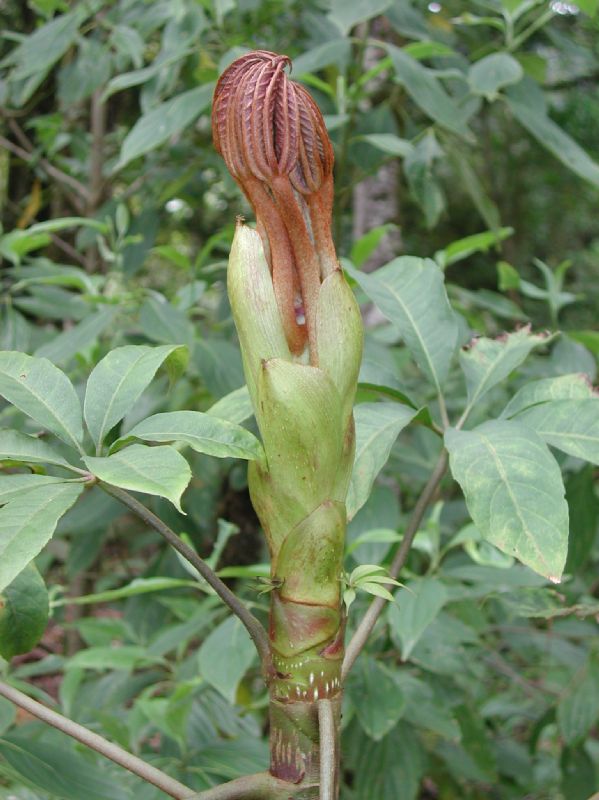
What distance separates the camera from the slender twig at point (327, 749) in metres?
0.42

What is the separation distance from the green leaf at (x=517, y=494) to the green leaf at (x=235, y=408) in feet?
0.49

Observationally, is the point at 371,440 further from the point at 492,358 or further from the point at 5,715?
the point at 5,715

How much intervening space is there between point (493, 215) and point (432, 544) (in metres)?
0.61

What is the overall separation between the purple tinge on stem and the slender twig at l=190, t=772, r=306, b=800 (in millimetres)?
221

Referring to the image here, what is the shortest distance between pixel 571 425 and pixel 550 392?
0.07 metres

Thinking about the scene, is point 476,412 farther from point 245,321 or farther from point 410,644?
point 245,321

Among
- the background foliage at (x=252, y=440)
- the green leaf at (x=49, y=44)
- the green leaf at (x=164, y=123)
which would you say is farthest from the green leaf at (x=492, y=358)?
the green leaf at (x=49, y=44)

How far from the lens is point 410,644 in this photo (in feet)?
2.92

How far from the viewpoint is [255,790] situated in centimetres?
44

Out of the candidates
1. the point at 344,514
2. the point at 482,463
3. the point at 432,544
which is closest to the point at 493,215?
the point at 432,544

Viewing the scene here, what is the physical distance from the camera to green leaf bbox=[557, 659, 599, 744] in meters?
1.21

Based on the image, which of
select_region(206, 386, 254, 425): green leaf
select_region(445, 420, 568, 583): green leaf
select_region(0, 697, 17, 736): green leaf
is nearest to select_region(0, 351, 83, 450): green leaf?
select_region(206, 386, 254, 425): green leaf

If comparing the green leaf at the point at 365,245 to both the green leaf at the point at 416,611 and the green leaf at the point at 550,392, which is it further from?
the green leaf at the point at 550,392

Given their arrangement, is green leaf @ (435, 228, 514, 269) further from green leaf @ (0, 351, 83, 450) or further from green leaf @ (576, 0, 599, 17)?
green leaf @ (0, 351, 83, 450)
